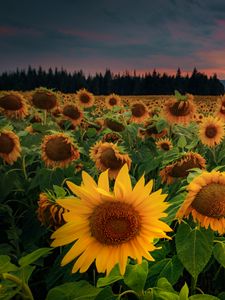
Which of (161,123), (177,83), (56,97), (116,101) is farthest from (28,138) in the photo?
(177,83)

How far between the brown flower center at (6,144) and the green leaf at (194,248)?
1946 millimetres

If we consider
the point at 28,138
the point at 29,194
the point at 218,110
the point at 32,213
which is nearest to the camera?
the point at 32,213

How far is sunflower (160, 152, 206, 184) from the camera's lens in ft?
8.54

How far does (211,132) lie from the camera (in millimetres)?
4656

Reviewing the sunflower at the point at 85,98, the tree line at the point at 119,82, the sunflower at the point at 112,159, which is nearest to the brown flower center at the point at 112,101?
the sunflower at the point at 85,98

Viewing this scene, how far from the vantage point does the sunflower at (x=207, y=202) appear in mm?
1600

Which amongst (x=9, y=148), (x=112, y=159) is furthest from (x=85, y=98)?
(x=112, y=159)

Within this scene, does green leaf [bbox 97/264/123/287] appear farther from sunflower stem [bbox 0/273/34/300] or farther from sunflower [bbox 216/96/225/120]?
sunflower [bbox 216/96/225/120]

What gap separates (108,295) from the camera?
4.93ft

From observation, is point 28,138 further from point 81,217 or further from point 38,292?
point 81,217

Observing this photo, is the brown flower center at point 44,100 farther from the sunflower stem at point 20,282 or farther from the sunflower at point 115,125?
the sunflower stem at point 20,282

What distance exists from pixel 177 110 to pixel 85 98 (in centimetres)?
357

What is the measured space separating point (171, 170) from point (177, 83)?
67.0 metres

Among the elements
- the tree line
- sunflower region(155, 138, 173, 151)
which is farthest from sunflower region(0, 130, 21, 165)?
the tree line
